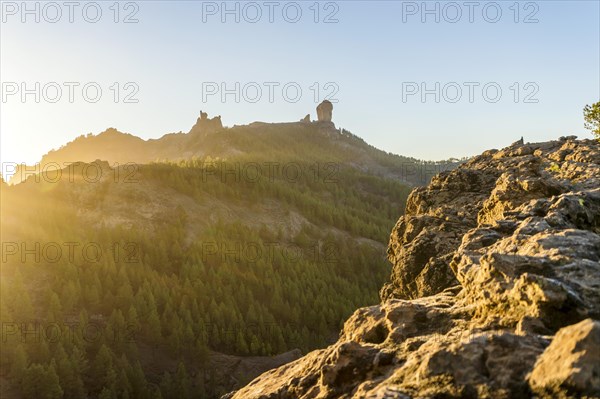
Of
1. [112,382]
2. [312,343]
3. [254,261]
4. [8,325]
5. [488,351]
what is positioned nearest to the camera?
[488,351]

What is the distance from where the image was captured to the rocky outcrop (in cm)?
748

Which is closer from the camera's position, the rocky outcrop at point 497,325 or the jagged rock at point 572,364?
the jagged rock at point 572,364

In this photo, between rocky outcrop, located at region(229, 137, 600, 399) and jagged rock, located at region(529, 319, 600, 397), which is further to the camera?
rocky outcrop, located at region(229, 137, 600, 399)

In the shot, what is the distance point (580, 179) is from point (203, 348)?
64749 millimetres

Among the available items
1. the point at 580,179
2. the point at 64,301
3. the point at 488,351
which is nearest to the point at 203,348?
the point at 64,301

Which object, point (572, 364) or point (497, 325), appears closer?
point (572, 364)

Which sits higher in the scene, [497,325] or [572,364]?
[572,364]

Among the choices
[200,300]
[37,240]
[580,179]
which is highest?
[580,179]

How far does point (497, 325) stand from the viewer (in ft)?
31.7

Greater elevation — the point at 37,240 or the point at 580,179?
the point at 580,179

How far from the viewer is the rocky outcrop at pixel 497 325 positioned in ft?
24.5

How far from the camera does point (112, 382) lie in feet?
194

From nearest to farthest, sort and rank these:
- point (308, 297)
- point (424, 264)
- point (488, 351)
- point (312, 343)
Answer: point (488, 351) < point (424, 264) < point (312, 343) < point (308, 297)

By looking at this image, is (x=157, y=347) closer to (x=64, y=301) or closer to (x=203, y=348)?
(x=203, y=348)
